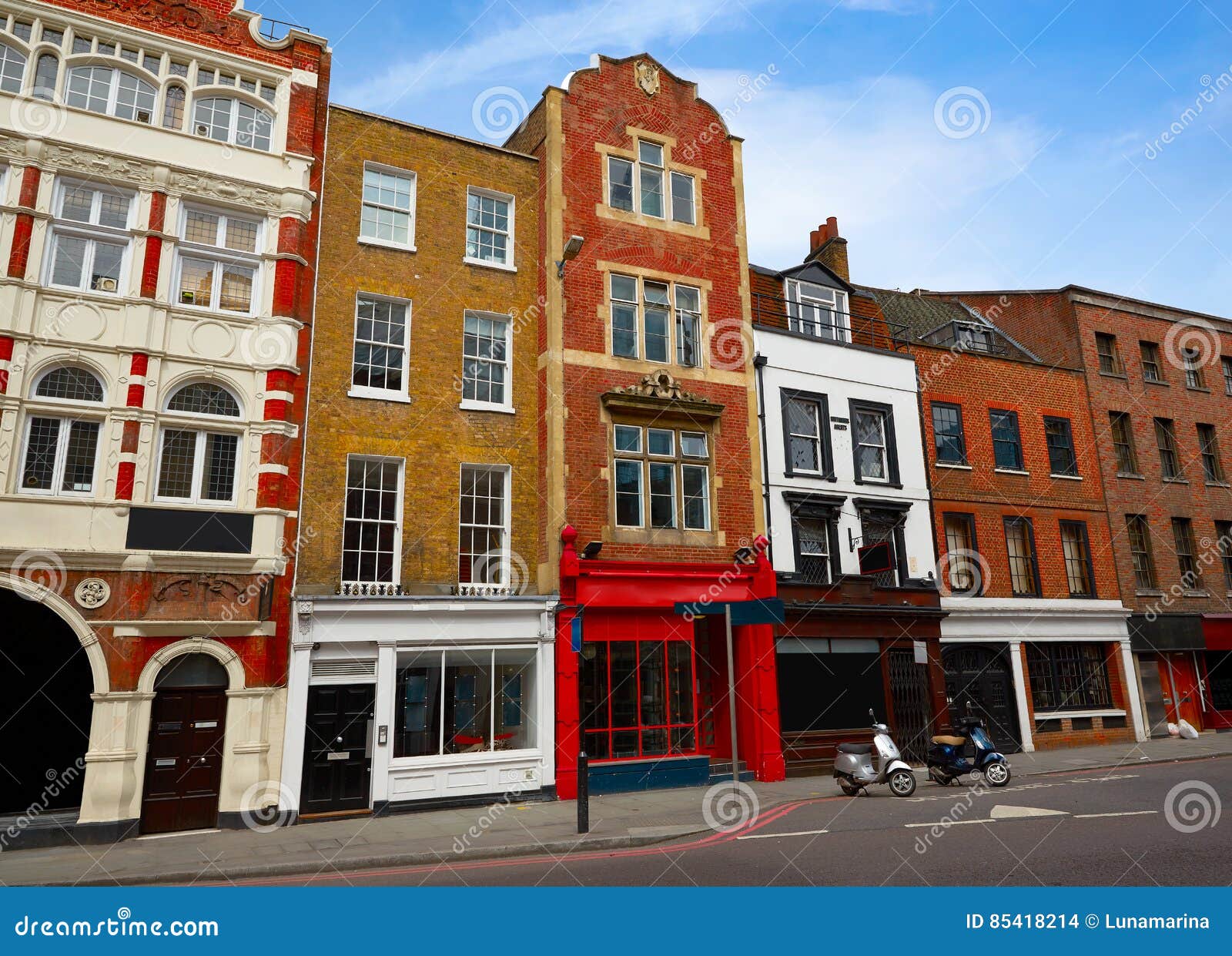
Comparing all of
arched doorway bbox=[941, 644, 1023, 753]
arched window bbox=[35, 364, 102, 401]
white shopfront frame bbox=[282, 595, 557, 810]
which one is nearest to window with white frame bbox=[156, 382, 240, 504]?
arched window bbox=[35, 364, 102, 401]

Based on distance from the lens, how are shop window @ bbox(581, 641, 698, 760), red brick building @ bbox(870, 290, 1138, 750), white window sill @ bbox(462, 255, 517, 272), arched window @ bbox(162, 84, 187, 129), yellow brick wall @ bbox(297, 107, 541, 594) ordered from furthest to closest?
red brick building @ bbox(870, 290, 1138, 750) < white window sill @ bbox(462, 255, 517, 272) < shop window @ bbox(581, 641, 698, 760) < yellow brick wall @ bbox(297, 107, 541, 594) < arched window @ bbox(162, 84, 187, 129)

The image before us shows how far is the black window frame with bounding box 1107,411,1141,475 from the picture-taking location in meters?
26.5

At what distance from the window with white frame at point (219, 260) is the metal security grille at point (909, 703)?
55.8ft

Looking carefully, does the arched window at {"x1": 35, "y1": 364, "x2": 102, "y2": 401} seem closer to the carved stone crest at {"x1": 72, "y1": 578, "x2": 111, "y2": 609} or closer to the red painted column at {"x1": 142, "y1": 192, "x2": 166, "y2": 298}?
the red painted column at {"x1": 142, "y1": 192, "x2": 166, "y2": 298}

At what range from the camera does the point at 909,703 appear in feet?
67.6

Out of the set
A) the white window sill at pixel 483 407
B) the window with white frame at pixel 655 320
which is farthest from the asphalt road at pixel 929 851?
the window with white frame at pixel 655 320

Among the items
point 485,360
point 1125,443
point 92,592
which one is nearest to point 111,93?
point 485,360

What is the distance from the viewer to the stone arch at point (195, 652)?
13539 millimetres

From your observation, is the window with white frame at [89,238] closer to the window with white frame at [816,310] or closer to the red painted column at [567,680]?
the red painted column at [567,680]

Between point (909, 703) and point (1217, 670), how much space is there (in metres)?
13.3

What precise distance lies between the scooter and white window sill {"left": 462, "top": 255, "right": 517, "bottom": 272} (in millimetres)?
12265

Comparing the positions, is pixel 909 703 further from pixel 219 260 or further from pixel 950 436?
pixel 219 260

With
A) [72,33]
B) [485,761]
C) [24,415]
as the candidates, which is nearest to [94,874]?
[485,761]

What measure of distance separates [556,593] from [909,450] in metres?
11.4
